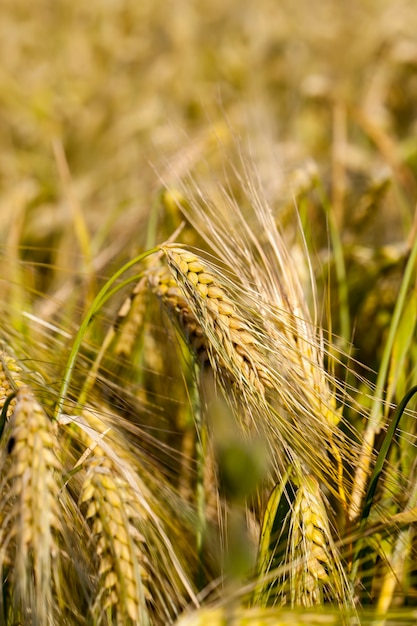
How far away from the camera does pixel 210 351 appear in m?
0.81

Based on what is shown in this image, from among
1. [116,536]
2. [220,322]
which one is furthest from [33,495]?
[220,322]

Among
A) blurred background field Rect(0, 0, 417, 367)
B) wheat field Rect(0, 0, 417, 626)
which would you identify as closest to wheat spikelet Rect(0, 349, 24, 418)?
wheat field Rect(0, 0, 417, 626)

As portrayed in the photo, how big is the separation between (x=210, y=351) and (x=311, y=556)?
9.3 inches

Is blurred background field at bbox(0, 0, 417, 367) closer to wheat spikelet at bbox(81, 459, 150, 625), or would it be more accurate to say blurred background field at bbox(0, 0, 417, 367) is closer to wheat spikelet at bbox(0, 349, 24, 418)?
wheat spikelet at bbox(0, 349, 24, 418)

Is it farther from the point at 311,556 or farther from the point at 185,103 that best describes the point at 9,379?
the point at 185,103

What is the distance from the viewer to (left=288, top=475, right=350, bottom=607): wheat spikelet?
0.73 metres

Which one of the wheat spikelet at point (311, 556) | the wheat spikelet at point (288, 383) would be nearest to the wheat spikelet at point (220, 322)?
the wheat spikelet at point (288, 383)

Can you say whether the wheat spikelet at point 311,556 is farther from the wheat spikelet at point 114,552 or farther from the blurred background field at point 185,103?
the blurred background field at point 185,103

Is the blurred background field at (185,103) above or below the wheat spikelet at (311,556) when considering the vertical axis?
above

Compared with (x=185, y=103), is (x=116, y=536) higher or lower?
lower

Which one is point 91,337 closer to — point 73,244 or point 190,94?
point 73,244

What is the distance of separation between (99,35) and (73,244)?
4.23 ft

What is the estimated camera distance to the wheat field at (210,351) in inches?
27.3

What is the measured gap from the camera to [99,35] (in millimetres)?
2918
